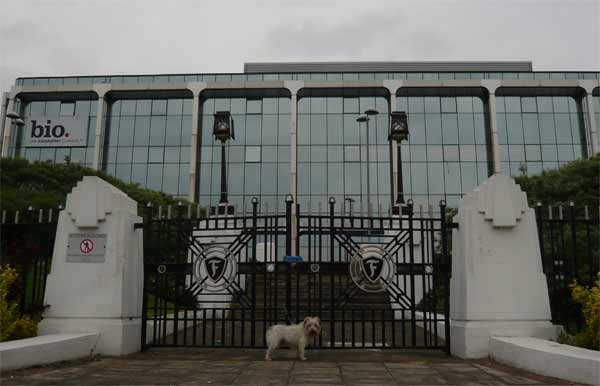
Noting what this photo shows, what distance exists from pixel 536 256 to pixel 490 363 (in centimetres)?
201

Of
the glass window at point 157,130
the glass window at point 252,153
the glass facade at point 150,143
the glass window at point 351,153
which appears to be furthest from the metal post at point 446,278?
the glass window at point 157,130

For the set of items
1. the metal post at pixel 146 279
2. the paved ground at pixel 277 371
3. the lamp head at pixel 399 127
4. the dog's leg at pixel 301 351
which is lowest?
the paved ground at pixel 277 371

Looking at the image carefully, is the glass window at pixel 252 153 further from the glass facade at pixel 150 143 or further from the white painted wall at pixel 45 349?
the white painted wall at pixel 45 349

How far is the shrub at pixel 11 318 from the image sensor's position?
7.79 m

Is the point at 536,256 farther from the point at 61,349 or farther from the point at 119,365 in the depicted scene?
the point at 61,349

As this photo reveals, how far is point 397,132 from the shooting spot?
18.3 m

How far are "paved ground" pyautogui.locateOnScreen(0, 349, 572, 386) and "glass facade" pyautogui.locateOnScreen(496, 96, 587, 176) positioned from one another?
3313 cm

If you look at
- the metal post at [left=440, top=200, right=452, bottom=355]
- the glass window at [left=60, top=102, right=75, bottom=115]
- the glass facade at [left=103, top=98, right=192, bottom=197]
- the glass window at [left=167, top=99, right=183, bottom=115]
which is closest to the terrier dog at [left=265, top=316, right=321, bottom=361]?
the metal post at [left=440, top=200, right=452, bottom=355]

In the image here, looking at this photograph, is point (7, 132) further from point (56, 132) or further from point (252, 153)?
point (252, 153)

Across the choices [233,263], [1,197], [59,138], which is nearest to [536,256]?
[233,263]

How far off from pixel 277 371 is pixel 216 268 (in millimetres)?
2428

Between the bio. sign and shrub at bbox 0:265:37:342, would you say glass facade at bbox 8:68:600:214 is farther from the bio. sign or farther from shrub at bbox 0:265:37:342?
shrub at bbox 0:265:37:342

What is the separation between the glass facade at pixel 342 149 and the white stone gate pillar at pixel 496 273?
28977 mm

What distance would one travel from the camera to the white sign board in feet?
28.4
